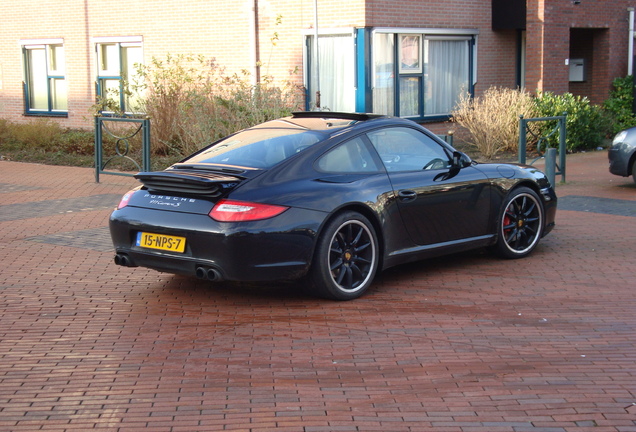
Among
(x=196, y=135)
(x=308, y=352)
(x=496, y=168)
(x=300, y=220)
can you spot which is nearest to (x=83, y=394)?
(x=308, y=352)

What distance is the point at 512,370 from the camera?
5062 mm

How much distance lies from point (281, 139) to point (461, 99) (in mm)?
11530

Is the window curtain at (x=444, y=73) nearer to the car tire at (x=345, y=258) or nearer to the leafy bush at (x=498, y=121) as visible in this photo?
the leafy bush at (x=498, y=121)

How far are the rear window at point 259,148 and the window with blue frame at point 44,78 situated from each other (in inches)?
666

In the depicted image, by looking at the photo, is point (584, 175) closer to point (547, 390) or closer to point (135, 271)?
point (135, 271)

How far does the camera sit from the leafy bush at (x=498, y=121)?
55.3ft

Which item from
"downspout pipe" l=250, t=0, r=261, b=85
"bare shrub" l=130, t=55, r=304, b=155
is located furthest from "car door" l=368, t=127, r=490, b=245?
"downspout pipe" l=250, t=0, r=261, b=85

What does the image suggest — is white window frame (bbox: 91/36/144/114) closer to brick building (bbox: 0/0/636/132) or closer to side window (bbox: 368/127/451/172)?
brick building (bbox: 0/0/636/132)

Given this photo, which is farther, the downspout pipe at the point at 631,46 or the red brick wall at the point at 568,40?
the downspout pipe at the point at 631,46

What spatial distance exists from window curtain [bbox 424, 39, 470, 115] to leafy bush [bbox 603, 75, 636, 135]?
13.6ft

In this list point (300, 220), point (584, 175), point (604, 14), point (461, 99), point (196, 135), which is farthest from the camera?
point (604, 14)

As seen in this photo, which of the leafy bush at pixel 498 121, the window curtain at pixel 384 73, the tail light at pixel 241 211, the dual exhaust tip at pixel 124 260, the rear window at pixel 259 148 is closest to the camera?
the tail light at pixel 241 211

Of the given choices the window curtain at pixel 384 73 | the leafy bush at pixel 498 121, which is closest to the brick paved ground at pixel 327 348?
the leafy bush at pixel 498 121

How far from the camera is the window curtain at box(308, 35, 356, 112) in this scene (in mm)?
17406
